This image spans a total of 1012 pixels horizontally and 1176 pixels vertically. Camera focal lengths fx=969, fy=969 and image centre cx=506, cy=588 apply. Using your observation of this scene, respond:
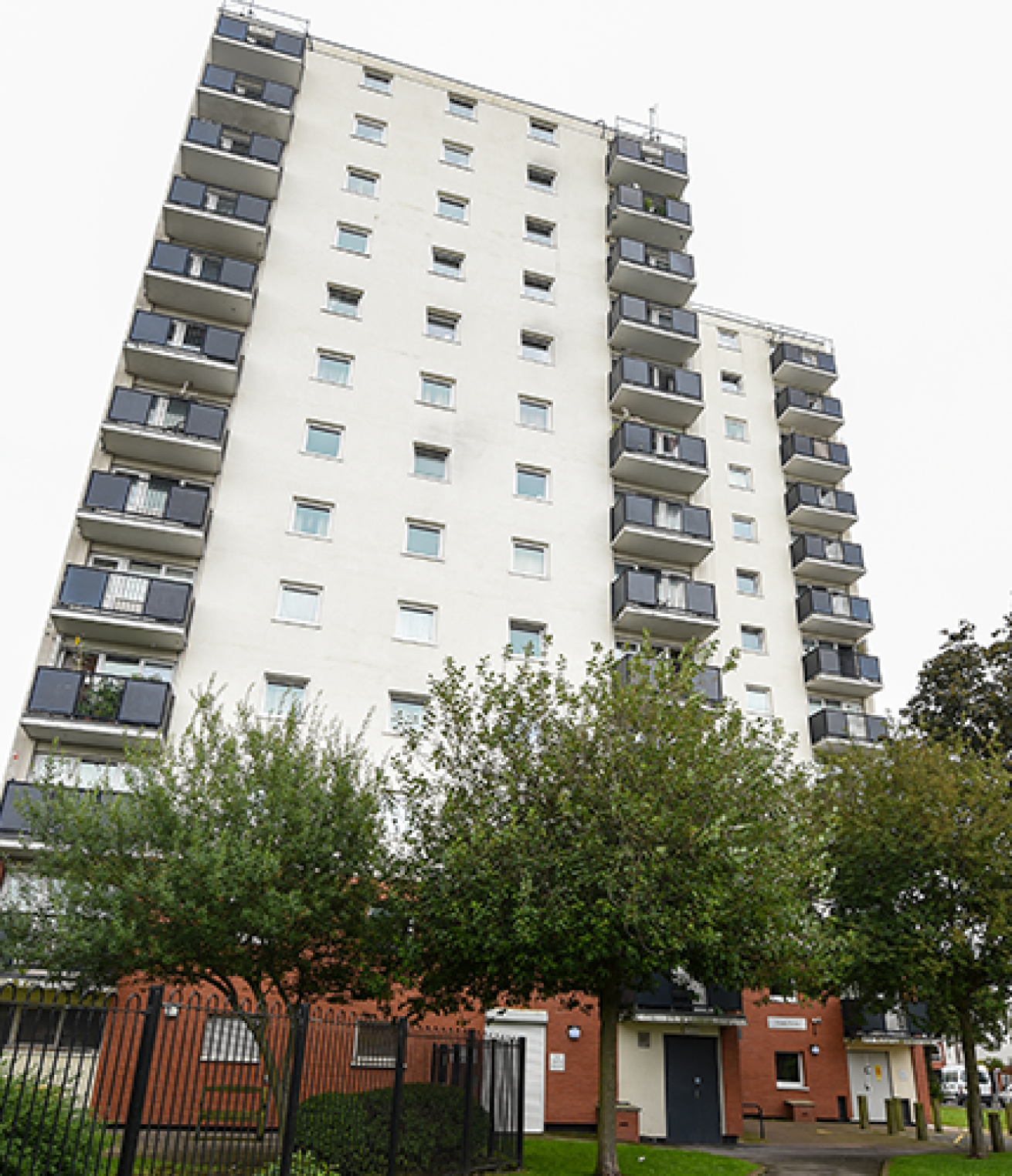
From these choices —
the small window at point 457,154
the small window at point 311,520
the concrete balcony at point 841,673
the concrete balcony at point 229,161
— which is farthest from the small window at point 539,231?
the concrete balcony at point 841,673

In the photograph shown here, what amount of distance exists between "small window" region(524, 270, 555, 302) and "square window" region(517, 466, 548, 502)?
→ 305 inches

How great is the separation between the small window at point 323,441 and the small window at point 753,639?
53.7 ft

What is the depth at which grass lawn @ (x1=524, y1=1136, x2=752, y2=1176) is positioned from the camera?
17.9 m

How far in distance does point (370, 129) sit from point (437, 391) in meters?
12.4

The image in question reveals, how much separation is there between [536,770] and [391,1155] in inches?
281

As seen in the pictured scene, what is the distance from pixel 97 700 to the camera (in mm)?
24141

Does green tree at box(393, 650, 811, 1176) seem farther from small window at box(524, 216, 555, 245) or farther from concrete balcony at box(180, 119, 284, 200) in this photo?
small window at box(524, 216, 555, 245)

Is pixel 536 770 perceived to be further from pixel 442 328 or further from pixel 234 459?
pixel 442 328

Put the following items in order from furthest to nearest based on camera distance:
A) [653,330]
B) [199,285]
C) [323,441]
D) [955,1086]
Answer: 1. [955,1086]
2. [653,330]
3. [199,285]
4. [323,441]

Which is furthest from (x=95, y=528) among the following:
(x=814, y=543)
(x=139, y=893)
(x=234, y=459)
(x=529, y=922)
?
(x=814, y=543)

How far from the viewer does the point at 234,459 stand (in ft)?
95.5

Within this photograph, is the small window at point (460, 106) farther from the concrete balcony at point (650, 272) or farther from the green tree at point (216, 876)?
the green tree at point (216, 876)

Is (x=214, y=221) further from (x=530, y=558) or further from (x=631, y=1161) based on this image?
(x=631, y=1161)

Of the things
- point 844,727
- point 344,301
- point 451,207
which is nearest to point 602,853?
point 844,727
